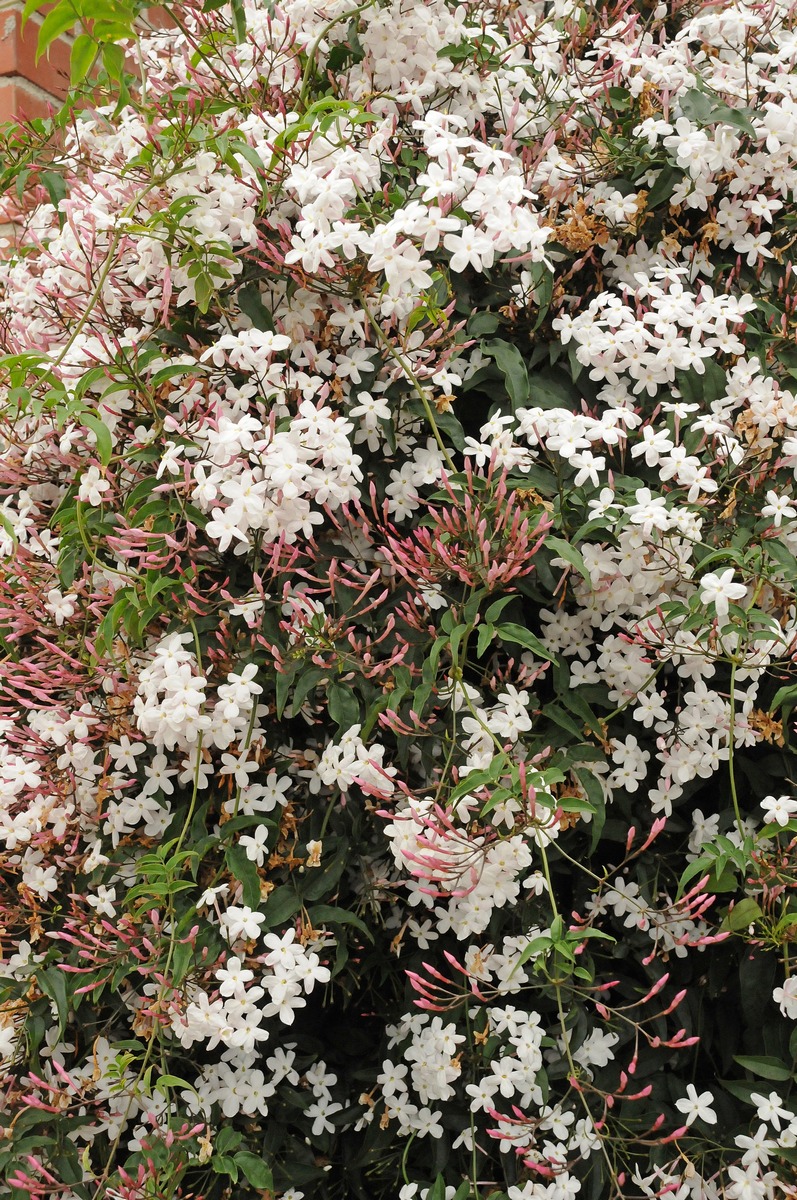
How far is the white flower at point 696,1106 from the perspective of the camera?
53.6 inches

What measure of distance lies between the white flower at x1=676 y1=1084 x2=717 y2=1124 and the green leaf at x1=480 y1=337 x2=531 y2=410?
0.95m

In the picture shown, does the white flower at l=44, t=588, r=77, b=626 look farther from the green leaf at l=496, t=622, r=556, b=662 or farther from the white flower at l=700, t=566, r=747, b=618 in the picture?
the white flower at l=700, t=566, r=747, b=618

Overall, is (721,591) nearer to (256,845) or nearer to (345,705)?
(345,705)

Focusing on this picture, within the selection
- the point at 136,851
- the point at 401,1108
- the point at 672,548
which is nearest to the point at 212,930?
the point at 136,851

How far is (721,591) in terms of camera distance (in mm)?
1337

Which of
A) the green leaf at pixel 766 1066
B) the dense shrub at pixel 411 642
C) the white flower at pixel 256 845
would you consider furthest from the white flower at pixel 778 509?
the white flower at pixel 256 845

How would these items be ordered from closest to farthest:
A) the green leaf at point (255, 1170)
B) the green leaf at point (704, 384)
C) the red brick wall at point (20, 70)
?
the green leaf at point (255, 1170)
the green leaf at point (704, 384)
the red brick wall at point (20, 70)

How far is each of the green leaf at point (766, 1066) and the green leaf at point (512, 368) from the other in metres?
0.92

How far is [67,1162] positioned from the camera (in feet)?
4.73

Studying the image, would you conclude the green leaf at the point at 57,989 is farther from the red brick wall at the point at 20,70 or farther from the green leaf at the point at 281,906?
the red brick wall at the point at 20,70

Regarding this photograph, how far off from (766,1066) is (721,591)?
615 mm

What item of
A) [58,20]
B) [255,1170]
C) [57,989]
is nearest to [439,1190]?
[255,1170]

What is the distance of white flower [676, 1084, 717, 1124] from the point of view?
1.36 m

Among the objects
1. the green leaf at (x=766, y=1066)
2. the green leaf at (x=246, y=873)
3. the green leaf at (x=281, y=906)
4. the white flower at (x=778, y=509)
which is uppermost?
the white flower at (x=778, y=509)
